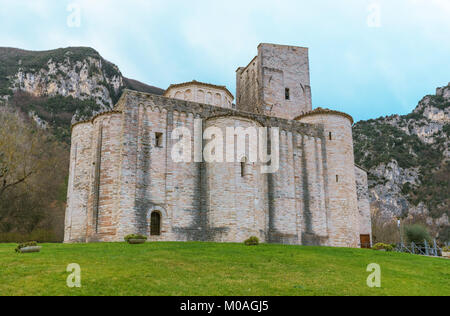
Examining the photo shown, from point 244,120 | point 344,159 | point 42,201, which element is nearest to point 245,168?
point 244,120

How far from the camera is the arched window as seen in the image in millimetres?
25127

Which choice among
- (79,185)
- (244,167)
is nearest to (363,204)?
(244,167)

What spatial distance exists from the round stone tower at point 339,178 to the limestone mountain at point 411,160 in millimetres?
43188

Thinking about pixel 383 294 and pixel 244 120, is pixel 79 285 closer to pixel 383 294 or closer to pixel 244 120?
pixel 383 294

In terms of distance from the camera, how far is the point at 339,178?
31.8 metres

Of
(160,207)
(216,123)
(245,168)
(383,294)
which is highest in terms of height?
(216,123)

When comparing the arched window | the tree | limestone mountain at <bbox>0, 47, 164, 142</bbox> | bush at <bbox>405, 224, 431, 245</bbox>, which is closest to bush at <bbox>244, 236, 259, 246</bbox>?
the arched window

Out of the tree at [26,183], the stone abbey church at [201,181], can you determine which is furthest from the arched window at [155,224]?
the tree at [26,183]

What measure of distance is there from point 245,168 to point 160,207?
5.73 m

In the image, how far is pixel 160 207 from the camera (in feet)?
83.4

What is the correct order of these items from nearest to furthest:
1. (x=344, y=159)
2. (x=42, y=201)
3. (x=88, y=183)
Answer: (x=88, y=183) < (x=344, y=159) < (x=42, y=201)

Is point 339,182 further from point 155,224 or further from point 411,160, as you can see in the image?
point 411,160

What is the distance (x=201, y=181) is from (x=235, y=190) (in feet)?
8.05

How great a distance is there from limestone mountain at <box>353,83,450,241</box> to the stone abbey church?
4445 centimetres
